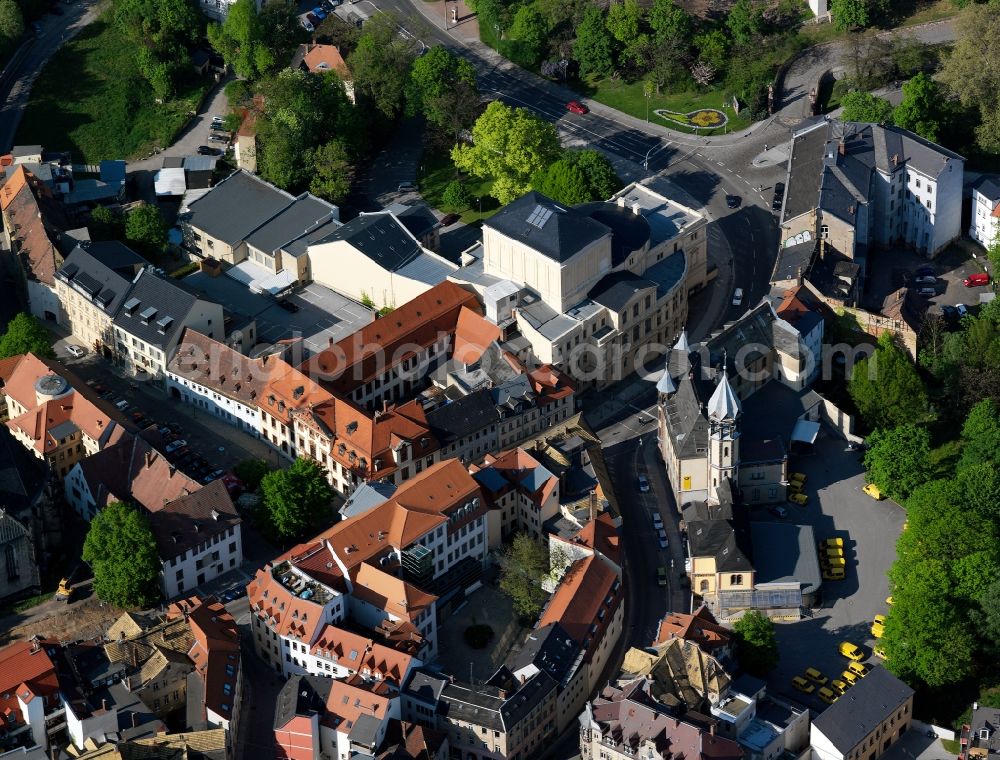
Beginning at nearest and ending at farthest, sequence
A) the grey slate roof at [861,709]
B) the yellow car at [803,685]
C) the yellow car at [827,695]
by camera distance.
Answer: the grey slate roof at [861,709], the yellow car at [827,695], the yellow car at [803,685]

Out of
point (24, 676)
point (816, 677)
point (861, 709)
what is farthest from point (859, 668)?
point (24, 676)

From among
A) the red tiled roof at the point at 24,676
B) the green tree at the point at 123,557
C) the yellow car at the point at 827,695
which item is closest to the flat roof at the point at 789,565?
the yellow car at the point at 827,695

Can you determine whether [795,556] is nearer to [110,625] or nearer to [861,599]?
[861,599]

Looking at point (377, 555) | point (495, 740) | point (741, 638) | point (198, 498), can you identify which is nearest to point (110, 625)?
point (198, 498)

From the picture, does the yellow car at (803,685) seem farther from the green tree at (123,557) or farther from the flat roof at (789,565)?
the green tree at (123,557)

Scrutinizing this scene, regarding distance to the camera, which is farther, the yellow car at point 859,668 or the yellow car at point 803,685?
the yellow car at point 859,668

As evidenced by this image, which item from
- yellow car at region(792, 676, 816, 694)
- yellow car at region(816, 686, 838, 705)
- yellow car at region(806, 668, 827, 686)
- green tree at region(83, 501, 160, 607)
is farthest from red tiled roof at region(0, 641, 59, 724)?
yellow car at region(816, 686, 838, 705)
